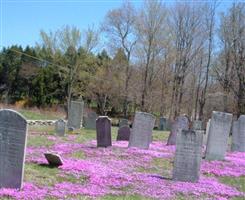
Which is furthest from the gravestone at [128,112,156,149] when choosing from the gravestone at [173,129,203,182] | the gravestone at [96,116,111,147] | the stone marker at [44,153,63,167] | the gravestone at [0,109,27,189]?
the gravestone at [0,109,27,189]

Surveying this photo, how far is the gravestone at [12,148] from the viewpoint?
402 inches

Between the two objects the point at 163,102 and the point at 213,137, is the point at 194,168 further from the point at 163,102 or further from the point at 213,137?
the point at 163,102

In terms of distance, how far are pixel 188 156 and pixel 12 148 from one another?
5.39 metres

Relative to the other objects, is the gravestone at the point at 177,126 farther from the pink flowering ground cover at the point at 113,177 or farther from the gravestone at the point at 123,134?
the pink flowering ground cover at the point at 113,177

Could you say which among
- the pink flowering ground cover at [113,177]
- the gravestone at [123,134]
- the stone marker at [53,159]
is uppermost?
the gravestone at [123,134]

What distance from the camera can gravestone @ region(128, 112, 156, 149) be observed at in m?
19.8

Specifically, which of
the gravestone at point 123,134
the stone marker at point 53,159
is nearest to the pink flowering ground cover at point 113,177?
the stone marker at point 53,159

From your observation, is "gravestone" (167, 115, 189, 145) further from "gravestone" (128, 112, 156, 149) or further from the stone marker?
the stone marker

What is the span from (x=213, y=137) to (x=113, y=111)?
4226 centimetres

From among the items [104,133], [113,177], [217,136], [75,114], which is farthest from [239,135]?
[75,114]

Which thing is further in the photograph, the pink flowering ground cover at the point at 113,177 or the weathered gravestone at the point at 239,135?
the weathered gravestone at the point at 239,135

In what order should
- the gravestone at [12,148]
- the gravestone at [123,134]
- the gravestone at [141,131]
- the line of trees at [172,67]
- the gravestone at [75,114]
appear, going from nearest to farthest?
the gravestone at [12,148] < the gravestone at [141,131] < the gravestone at [123,134] < the gravestone at [75,114] < the line of trees at [172,67]

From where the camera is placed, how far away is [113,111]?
61.2m

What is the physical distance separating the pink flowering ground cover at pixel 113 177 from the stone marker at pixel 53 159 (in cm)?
22
